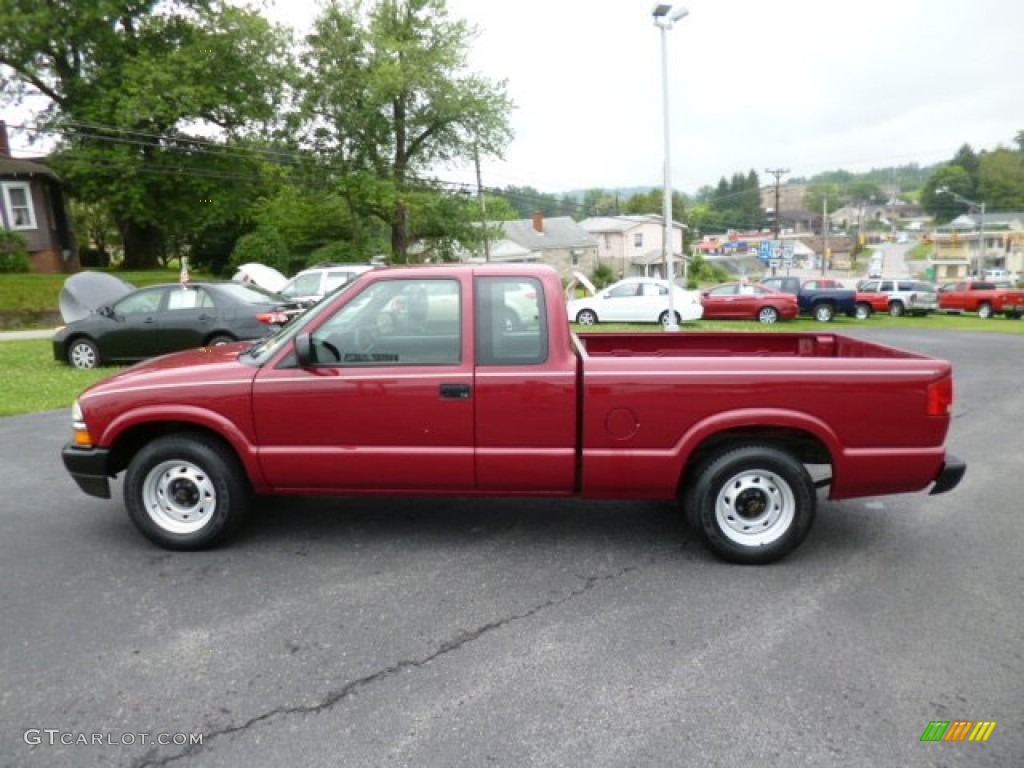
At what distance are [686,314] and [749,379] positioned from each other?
58.6 feet

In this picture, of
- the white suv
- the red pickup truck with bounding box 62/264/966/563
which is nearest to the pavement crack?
the red pickup truck with bounding box 62/264/966/563

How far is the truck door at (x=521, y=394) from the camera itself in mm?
4164

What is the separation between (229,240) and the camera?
38.2 meters

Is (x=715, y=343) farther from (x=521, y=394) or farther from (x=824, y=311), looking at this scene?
(x=824, y=311)

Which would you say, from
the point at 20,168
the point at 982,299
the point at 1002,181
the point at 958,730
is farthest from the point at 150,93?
the point at 1002,181

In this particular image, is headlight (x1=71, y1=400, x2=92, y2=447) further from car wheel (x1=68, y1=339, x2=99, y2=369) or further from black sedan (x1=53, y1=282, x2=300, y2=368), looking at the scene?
car wheel (x1=68, y1=339, x2=99, y2=369)

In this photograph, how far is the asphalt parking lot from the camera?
2.72 m

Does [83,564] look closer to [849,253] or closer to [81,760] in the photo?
[81,760]

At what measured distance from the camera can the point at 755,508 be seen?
14.0 feet

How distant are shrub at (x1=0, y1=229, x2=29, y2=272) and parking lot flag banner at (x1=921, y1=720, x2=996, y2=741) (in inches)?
1304

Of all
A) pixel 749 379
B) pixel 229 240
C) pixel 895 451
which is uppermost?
pixel 229 240

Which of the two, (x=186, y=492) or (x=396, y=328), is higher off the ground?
(x=396, y=328)

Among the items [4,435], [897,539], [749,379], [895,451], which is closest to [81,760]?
[749,379]

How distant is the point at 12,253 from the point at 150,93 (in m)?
8.47
